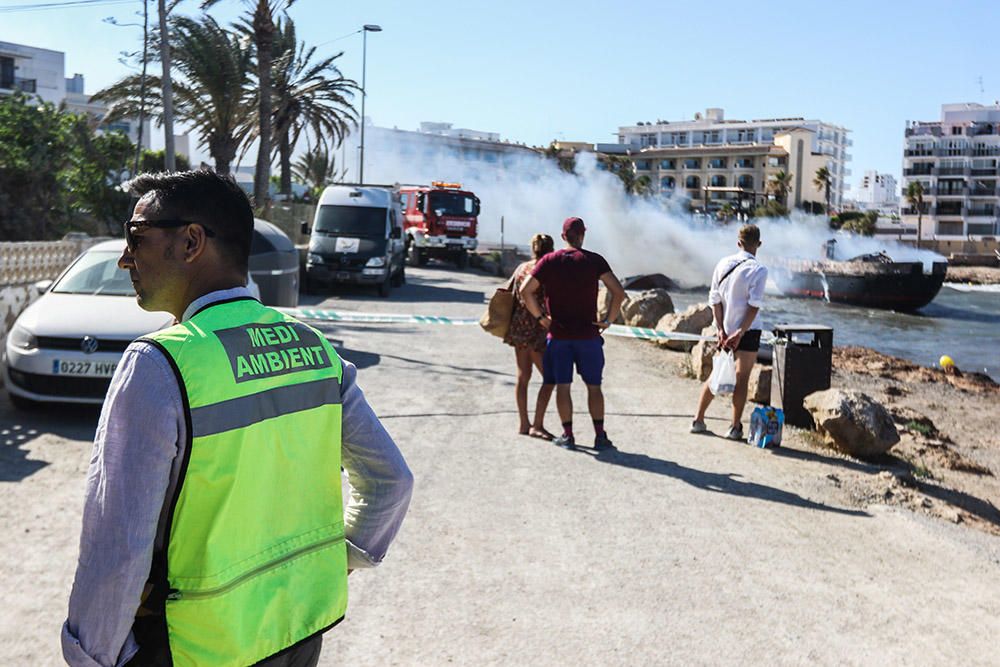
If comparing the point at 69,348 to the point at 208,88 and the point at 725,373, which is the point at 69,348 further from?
the point at 208,88

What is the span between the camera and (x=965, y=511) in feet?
22.9

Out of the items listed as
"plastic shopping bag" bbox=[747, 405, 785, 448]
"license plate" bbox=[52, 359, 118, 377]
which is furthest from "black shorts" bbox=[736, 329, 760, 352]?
"license plate" bbox=[52, 359, 118, 377]

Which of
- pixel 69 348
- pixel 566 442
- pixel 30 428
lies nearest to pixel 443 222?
pixel 69 348

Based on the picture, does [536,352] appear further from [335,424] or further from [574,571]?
[335,424]

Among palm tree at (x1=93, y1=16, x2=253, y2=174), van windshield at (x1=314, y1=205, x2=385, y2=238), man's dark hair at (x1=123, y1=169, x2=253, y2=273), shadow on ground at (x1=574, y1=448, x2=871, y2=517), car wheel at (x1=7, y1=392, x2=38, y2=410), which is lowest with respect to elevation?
shadow on ground at (x1=574, y1=448, x2=871, y2=517)

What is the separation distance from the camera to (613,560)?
5367 mm

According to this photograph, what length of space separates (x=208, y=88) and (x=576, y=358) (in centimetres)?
2045

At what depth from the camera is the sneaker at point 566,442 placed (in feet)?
26.4

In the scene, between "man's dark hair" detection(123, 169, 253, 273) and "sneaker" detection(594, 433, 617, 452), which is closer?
"man's dark hair" detection(123, 169, 253, 273)

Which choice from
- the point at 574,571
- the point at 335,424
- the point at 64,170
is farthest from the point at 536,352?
the point at 64,170

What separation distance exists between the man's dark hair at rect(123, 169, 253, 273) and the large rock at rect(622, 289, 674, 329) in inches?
603

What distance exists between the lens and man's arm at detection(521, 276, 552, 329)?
7.99 meters

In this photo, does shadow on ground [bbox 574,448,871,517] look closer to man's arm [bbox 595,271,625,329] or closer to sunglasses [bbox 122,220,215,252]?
man's arm [bbox 595,271,625,329]

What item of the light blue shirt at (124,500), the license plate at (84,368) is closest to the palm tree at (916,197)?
Result: the license plate at (84,368)
